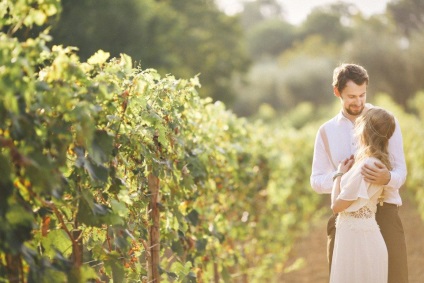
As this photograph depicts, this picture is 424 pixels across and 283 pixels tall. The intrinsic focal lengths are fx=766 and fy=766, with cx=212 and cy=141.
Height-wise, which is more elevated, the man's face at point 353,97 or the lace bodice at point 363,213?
the man's face at point 353,97

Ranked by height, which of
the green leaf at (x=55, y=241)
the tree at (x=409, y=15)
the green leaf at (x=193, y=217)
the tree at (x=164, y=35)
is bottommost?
the green leaf at (x=55, y=241)

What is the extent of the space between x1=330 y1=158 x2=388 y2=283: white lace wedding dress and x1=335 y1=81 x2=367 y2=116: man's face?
50cm

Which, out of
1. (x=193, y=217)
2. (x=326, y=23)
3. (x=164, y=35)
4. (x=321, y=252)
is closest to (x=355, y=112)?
(x=193, y=217)

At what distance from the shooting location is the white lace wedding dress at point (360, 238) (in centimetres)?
419

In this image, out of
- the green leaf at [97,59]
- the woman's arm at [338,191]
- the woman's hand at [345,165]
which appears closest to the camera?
the green leaf at [97,59]

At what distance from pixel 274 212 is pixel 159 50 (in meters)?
12.7

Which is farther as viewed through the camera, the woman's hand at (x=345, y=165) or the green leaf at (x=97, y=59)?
the woman's hand at (x=345, y=165)

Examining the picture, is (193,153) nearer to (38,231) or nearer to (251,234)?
(38,231)

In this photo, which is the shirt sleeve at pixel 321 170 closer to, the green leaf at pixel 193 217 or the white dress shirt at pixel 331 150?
the white dress shirt at pixel 331 150

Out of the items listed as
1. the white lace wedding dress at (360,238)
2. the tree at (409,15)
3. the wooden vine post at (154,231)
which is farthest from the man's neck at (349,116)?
the tree at (409,15)

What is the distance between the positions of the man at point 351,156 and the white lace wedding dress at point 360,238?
0.28ft

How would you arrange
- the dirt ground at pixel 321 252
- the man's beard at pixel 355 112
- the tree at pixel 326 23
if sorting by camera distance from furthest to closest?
1. the tree at pixel 326 23
2. the dirt ground at pixel 321 252
3. the man's beard at pixel 355 112

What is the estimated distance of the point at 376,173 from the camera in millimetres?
4129

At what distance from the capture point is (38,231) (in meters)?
3.27
